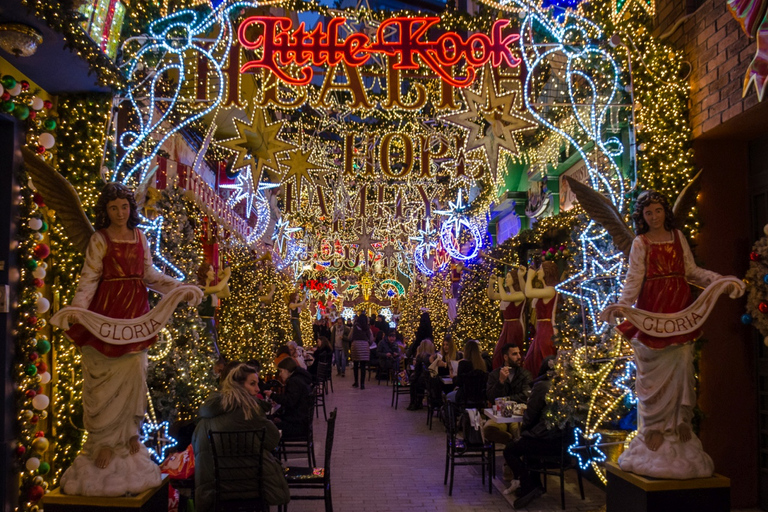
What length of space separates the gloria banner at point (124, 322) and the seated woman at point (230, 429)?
0.92 metres

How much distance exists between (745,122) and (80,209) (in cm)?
511

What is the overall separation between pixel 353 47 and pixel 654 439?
14.0 feet

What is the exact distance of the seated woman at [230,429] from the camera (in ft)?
15.6

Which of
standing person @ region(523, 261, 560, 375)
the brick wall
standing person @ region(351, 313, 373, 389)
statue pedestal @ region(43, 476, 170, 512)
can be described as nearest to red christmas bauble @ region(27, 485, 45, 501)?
statue pedestal @ region(43, 476, 170, 512)

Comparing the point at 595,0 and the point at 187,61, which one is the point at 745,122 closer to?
the point at 595,0

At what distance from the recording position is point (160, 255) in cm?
667

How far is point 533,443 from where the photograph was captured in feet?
20.7

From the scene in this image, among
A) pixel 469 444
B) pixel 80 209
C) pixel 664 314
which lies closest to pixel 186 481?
pixel 80 209

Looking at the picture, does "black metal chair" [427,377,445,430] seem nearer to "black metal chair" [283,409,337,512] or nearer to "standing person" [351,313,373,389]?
"black metal chair" [283,409,337,512]

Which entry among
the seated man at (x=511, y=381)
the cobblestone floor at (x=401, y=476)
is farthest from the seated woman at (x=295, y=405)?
the seated man at (x=511, y=381)

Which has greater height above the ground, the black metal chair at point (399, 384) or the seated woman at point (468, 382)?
the seated woman at point (468, 382)

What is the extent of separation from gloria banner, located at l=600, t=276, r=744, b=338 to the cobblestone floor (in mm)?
2587

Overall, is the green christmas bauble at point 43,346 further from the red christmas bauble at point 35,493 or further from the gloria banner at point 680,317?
the gloria banner at point 680,317

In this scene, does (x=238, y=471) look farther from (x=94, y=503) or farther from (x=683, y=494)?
(x=683, y=494)
